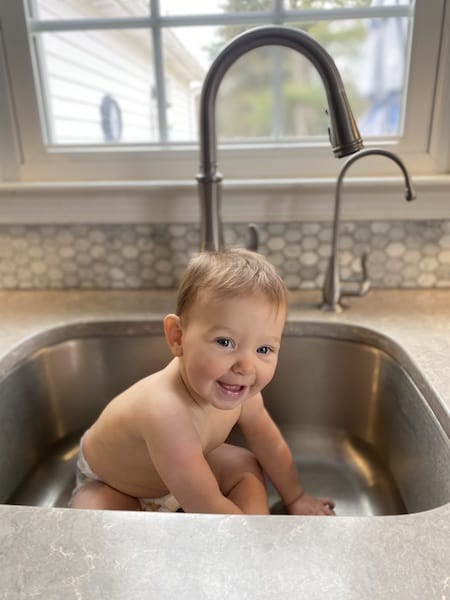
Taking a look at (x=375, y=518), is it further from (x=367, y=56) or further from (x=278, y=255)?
(x=367, y=56)

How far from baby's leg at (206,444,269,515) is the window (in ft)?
1.87

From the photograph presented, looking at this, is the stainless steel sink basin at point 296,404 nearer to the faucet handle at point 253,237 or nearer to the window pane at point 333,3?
the faucet handle at point 253,237

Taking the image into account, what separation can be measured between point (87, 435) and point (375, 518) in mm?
469

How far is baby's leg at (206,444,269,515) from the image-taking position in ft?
2.37

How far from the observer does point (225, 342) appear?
0.62 meters

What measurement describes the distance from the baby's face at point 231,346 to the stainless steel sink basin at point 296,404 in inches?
10.3

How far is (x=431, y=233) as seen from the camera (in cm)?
100

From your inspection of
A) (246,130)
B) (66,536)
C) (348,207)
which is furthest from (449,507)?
(246,130)

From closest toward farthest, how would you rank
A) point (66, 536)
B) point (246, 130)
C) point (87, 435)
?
point (66, 536)
point (87, 435)
point (246, 130)

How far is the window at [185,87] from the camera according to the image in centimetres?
97

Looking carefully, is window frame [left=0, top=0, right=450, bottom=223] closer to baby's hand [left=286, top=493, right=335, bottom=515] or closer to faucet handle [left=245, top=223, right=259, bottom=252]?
faucet handle [left=245, top=223, right=259, bottom=252]

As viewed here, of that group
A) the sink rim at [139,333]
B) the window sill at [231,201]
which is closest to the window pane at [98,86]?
the window sill at [231,201]

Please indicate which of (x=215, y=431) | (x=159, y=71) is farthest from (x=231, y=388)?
(x=159, y=71)

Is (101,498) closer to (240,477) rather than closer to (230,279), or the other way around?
(240,477)
